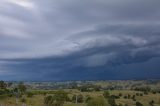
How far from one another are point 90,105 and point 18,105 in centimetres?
3327

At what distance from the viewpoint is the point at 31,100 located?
173 m

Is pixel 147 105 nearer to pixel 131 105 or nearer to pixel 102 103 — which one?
pixel 131 105

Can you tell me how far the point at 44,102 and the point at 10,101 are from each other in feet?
55.3

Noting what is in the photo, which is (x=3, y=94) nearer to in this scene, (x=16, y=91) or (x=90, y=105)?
(x=16, y=91)

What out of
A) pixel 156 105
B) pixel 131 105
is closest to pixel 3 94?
pixel 131 105

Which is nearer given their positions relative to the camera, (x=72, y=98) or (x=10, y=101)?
(x=10, y=101)

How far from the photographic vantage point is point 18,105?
151m

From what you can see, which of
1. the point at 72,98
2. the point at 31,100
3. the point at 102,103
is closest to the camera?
the point at 102,103

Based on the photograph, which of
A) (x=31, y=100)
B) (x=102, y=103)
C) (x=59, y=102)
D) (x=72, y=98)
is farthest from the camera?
(x=72, y=98)

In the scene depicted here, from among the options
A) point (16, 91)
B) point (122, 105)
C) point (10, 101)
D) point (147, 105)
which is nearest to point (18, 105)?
point (10, 101)

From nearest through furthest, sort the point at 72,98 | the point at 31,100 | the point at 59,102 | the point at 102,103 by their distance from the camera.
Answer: the point at 102,103, the point at 59,102, the point at 31,100, the point at 72,98

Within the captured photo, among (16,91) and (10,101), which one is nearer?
(10,101)

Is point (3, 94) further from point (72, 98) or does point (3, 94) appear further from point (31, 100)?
point (72, 98)

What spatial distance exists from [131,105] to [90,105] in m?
54.5
